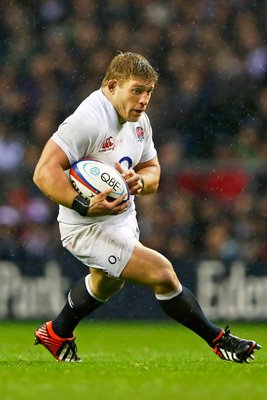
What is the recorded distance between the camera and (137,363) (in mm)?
7223

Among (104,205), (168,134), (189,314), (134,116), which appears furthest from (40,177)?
(168,134)

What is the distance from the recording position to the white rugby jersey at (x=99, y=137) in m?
6.88

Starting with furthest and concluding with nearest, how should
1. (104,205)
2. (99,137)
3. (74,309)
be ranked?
(74,309) < (99,137) < (104,205)

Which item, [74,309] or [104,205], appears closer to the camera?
[104,205]

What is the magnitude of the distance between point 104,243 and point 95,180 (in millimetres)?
447

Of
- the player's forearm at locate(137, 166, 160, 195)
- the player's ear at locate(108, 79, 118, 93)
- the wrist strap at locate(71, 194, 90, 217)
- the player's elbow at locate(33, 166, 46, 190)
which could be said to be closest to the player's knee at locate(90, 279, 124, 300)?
the player's forearm at locate(137, 166, 160, 195)

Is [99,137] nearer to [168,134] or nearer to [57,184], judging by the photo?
[57,184]

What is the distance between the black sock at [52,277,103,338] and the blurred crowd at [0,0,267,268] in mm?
4925

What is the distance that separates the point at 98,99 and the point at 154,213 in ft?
19.8

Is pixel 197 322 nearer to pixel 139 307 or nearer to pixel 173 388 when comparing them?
pixel 173 388

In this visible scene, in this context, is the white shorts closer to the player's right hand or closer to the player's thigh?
the player's thigh

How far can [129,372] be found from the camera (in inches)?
249

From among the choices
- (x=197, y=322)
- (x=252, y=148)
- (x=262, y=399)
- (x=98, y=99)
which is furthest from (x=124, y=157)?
(x=252, y=148)

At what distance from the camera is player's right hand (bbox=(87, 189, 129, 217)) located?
6.77m
